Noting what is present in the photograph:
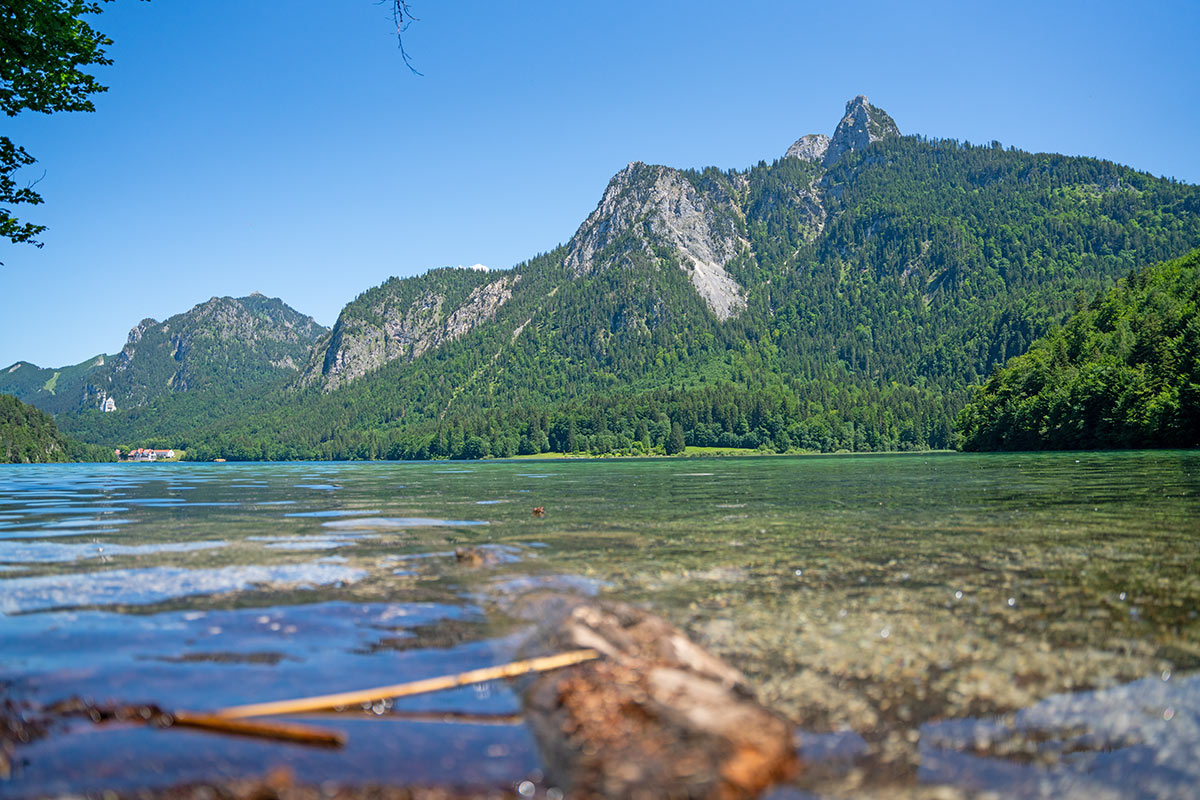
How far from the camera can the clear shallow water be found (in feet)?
18.9

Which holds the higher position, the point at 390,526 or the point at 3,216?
the point at 3,216

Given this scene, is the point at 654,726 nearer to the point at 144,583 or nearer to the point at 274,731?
the point at 274,731

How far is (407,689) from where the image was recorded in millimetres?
7066

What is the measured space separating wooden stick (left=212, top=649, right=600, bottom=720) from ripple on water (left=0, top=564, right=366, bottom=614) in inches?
260

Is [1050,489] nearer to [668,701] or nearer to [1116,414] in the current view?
[668,701]

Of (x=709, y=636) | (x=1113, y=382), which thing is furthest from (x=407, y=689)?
(x=1113, y=382)

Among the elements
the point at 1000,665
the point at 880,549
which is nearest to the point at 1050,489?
the point at 880,549

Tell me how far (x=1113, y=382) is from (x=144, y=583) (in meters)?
119

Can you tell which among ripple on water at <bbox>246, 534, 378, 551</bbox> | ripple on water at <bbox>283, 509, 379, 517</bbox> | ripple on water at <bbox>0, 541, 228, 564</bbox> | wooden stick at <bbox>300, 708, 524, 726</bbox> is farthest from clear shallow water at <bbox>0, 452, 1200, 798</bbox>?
ripple on water at <bbox>283, 509, 379, 517</bbox>

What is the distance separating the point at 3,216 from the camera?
72.5ft

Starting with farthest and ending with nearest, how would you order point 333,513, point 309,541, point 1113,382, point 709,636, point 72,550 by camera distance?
point 1113,382 < point 333,513 < point 309,541 < point 72,550 < point 709,636

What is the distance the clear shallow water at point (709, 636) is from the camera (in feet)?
18.9

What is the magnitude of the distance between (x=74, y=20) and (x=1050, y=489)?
134 ft

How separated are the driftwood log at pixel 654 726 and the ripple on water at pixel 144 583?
305 inches
